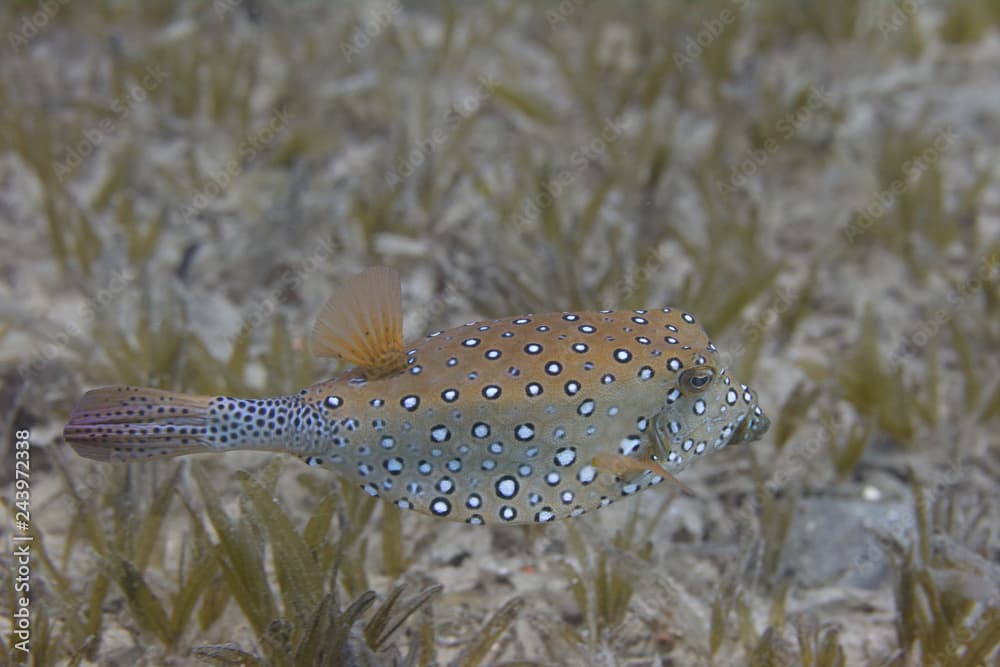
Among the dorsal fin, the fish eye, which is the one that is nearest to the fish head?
the fish eye

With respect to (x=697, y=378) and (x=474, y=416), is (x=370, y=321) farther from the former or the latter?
(x=697, y=378)

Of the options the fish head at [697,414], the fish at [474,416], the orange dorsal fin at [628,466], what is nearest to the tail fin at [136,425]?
the fish at [474,416]

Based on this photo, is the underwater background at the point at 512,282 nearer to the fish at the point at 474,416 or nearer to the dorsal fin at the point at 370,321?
the fish at the point at 474,416

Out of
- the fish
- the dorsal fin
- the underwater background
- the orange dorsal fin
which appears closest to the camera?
the orange dorsal fin

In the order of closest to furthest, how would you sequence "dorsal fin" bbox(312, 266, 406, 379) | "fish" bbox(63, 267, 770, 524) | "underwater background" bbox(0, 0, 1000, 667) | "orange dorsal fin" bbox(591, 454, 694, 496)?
"orange dorsal fin" bbox(591, 454, 694, 496) → "fish" bbox(63, 267, 770, 524) → "dorsal fin" bbox(312, 266, 406, 379) → "underwater background" bbox(0, 0, 1000, 667)

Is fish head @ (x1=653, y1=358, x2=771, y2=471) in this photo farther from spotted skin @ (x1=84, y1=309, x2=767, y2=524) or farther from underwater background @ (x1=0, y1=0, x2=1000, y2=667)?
underwater background @ (x1=0, y1=0, x2=1000, y2=667)

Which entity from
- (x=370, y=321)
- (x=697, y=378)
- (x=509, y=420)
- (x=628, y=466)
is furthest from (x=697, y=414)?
(x=370, y=321)

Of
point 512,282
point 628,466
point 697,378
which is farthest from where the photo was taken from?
point 512,282
